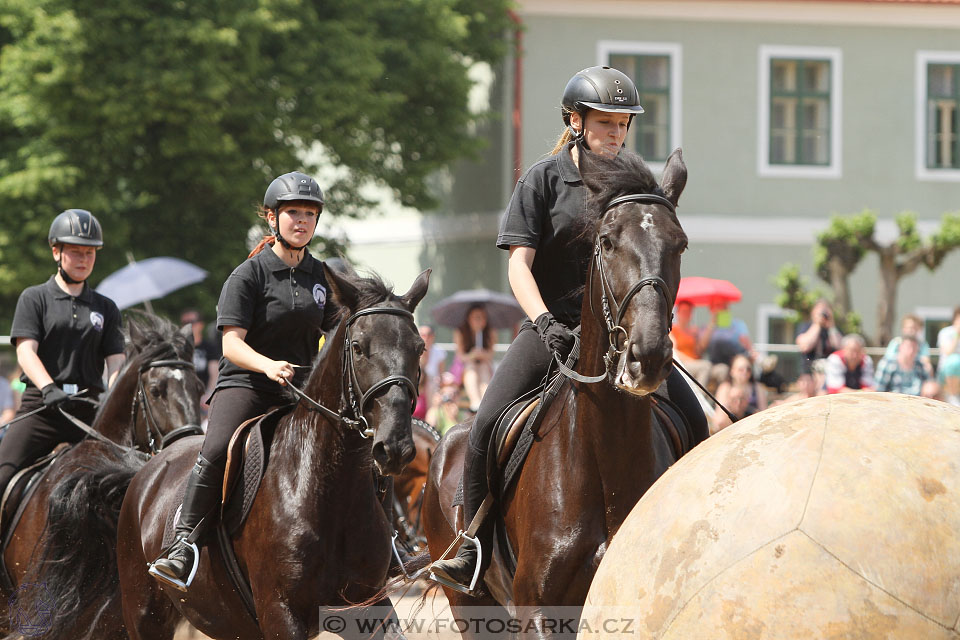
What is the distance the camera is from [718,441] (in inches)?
144

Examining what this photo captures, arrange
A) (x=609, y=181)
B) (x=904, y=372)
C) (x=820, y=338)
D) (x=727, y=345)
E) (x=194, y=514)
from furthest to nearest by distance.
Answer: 1. (x=820, y=338)
2. (x=727, y=345)
3. (x=904, y=372)
4. (x=194, y=514)
5. (x=609, y=181)

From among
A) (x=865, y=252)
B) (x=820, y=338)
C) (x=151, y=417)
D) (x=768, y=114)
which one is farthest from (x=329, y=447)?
(x=768, y=114)

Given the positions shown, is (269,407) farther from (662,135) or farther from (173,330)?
(662,135)

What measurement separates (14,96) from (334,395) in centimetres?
1792

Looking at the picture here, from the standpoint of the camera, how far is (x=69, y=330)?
880cm

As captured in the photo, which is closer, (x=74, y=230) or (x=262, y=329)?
(x=262, y=329)

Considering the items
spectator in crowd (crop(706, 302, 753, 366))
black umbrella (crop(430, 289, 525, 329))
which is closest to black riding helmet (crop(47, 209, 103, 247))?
spectator in crowd (crop(706, 302, 753, 366))

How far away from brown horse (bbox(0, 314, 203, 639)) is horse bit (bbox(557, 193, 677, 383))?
4023 mm

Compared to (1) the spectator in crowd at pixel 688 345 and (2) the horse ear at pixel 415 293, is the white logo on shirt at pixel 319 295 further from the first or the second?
(1) the spectator in crowd at pixel 688 345

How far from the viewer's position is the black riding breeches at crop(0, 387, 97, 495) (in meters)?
8.76

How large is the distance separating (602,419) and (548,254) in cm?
93


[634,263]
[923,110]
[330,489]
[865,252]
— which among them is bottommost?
[330,489]

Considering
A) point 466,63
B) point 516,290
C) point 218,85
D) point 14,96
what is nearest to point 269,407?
point 516,290

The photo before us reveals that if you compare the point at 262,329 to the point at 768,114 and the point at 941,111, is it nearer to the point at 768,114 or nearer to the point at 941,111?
the point at 768,114
